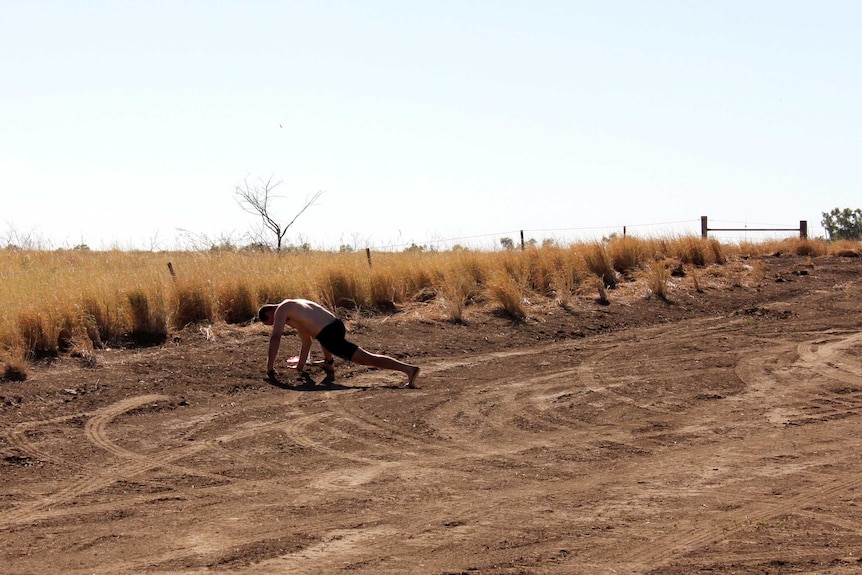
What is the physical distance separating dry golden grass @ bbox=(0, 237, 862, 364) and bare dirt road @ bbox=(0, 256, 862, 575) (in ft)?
2.46

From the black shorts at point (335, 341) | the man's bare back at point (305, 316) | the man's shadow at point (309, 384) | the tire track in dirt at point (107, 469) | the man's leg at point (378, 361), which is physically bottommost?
the tire track in dirt at point (107, 469)

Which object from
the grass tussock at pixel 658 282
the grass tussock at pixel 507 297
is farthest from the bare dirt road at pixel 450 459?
the grass tussock at pixel 658 282

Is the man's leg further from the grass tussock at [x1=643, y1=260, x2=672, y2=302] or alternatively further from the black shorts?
the grass tussock at [x1=643, y1=260, x2=672, y2=302]

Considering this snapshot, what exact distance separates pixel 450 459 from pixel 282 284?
826 centimetres

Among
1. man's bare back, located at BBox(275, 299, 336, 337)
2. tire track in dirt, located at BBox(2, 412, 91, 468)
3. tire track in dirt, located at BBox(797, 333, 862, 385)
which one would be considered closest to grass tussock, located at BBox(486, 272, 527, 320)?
tire track in dirt, located at BBox(797, 333, 862, 385)

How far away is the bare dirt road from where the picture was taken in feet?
18.7

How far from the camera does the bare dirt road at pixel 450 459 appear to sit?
5.71 m

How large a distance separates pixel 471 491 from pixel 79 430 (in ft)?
13.5

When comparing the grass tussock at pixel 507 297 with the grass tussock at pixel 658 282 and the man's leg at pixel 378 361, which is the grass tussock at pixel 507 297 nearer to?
the grass tussock at pixel 658 282

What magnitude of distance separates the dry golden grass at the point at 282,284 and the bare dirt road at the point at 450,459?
2.46 ft

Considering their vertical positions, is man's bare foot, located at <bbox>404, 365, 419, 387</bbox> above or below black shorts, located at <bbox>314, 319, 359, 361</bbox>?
below

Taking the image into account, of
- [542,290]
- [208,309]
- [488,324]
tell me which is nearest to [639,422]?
[488,324]

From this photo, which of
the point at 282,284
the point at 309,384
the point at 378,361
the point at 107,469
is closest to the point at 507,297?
the point at 282,284

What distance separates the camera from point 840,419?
29.9 ft
